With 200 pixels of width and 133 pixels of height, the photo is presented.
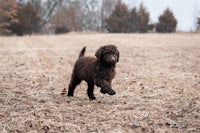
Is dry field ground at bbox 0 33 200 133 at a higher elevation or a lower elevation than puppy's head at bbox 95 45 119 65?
lower

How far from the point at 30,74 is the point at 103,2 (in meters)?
71.3

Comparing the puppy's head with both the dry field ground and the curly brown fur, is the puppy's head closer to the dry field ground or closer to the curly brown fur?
the curly brown fur

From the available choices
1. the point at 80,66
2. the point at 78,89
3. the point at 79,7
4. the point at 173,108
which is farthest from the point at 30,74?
the point at 79,7

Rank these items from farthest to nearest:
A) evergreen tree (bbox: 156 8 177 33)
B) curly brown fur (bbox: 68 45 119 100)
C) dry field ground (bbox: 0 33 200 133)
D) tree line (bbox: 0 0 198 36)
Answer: evergreen tree (bbox: 156 8 177 33)
tree line (bbox: 0 0 198 36)
curly brown fur (bbox: 68 45 119 100)
dry field ground (bbox: 0 33 200 133)

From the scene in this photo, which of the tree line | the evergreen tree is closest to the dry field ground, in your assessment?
the tree line

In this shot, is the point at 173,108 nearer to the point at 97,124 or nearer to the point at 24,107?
the point at 97,124

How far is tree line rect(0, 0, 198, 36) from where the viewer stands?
5497cm

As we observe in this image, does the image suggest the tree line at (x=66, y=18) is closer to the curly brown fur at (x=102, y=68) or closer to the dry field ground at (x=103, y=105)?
the dry field ground at (x=103, y=105)

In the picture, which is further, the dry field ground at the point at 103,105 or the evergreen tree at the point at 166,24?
the evergreen tree at the point at 166,24

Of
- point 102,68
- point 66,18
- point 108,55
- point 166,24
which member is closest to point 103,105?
point 102,68

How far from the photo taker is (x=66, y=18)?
7400cm

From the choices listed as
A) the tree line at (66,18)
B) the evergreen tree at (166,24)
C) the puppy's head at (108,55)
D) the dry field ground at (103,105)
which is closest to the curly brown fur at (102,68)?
the puppy's head at (108,55)

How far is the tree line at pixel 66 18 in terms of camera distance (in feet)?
180

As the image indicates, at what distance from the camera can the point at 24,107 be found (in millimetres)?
8477
